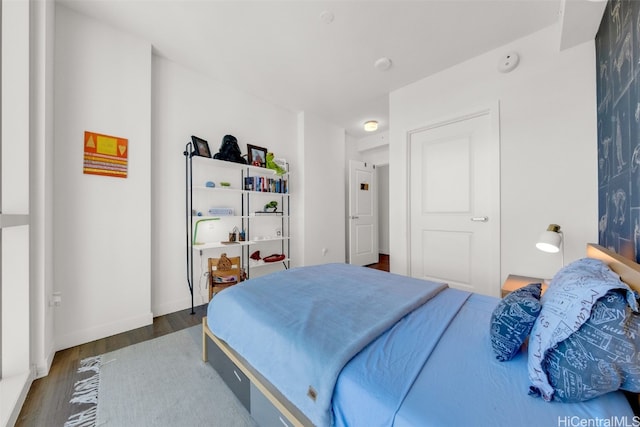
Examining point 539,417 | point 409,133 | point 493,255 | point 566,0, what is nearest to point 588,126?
point 566,0

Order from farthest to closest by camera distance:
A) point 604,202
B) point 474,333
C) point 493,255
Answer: point 493,255 → point 604,202 → point 474,333

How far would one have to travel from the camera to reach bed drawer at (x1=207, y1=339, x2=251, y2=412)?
1.28 meters

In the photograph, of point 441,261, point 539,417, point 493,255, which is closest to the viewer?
point 539,417

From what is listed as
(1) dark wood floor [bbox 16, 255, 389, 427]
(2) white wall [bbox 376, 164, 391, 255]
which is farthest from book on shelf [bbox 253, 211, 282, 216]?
(2) white wall [bbox 376, 164, 391, 255]

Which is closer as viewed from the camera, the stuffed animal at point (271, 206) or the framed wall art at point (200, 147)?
the framed wall art at point (200, 147)

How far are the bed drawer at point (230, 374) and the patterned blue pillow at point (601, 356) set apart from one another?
1.29 m

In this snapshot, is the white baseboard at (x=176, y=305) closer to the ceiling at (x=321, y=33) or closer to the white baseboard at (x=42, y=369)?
the white baseboard at (x=42, y=369)

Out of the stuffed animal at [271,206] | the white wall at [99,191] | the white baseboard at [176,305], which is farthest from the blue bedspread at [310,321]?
the stuffed animal at [271,206]

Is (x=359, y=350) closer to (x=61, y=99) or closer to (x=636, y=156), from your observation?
(x=636, y=156)

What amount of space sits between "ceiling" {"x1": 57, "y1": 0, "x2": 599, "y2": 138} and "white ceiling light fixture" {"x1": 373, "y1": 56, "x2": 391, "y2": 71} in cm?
4

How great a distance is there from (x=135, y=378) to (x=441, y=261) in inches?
116

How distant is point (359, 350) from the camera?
92 cm

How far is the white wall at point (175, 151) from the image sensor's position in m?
2.52
